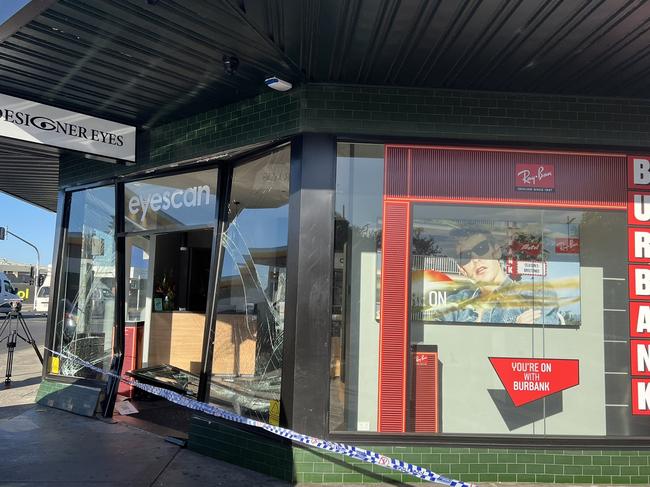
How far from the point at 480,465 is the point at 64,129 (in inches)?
217

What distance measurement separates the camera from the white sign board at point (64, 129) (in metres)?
5.72

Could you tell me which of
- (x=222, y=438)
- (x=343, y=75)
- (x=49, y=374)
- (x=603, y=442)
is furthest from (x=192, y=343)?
(x=603, y=442)

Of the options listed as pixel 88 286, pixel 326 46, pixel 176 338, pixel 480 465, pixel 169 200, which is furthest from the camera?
pixel 176 338

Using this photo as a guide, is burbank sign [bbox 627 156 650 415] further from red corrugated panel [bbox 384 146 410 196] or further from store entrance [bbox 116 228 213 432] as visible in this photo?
store entrance [bbox 116 228 213 432]

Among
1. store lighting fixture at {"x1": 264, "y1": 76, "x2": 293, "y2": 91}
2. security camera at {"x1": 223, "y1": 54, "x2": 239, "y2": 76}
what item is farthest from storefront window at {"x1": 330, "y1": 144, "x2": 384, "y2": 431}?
security camera at {"x1": 223, "y1": 54, "x2": 239, "y2": 76}

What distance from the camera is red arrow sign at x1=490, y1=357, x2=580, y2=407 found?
5.26 m

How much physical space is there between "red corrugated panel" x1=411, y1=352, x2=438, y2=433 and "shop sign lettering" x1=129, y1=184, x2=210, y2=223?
9.87 ft

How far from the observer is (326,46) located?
4.48 metres

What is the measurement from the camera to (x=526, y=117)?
17.4 feet

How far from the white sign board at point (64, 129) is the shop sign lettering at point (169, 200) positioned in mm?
616

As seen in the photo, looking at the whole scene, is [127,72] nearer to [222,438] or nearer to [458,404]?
[222,438]

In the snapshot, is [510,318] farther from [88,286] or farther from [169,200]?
[88,286]

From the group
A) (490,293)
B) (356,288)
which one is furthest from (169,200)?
(490,293)

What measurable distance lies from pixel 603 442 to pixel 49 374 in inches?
283
